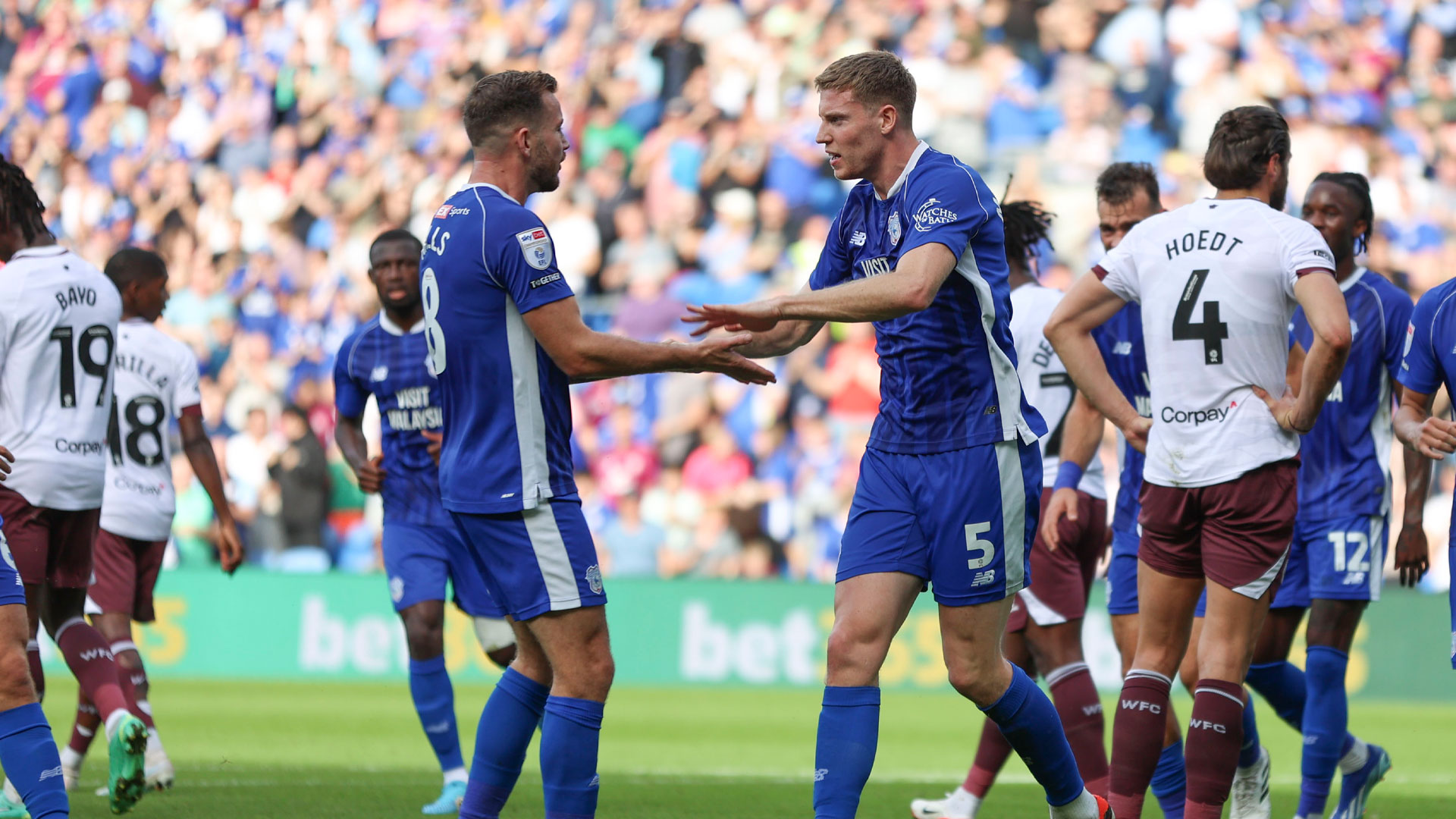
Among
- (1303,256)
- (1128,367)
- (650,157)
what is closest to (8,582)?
(1303,256)

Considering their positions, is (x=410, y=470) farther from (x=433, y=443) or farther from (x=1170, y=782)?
(x=1170, y=782)

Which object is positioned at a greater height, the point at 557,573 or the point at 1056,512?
the point at 1056,512

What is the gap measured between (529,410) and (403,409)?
117 inches

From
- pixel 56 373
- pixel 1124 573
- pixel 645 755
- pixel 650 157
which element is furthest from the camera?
pixel 650 157

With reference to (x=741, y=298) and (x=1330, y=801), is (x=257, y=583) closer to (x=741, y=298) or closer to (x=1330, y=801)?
(x=741, y=298)

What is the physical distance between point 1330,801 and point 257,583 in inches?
384

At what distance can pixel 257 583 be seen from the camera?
580 inches

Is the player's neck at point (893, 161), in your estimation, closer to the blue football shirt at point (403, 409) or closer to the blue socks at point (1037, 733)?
the blue socks at point (1037, 733)

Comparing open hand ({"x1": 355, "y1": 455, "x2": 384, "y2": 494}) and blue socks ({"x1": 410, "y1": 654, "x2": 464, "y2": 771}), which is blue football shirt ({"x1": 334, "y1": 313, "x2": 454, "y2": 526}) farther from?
blue socks ({"x1": 410, "y1": 654, "x2": 464, "y2": 771})

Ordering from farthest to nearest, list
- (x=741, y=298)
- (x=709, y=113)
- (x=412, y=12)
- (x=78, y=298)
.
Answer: (x=412, y=12), (x=709, y=113), (x=741, y=298), (x=78, y=298)

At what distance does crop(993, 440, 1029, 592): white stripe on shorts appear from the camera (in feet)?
16.7

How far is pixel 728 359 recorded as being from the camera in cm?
496

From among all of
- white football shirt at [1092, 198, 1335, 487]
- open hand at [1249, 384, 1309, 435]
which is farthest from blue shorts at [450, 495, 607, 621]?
open hand at [1249, 384, 1309, 435]

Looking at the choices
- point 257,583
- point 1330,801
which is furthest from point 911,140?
point 257,583
